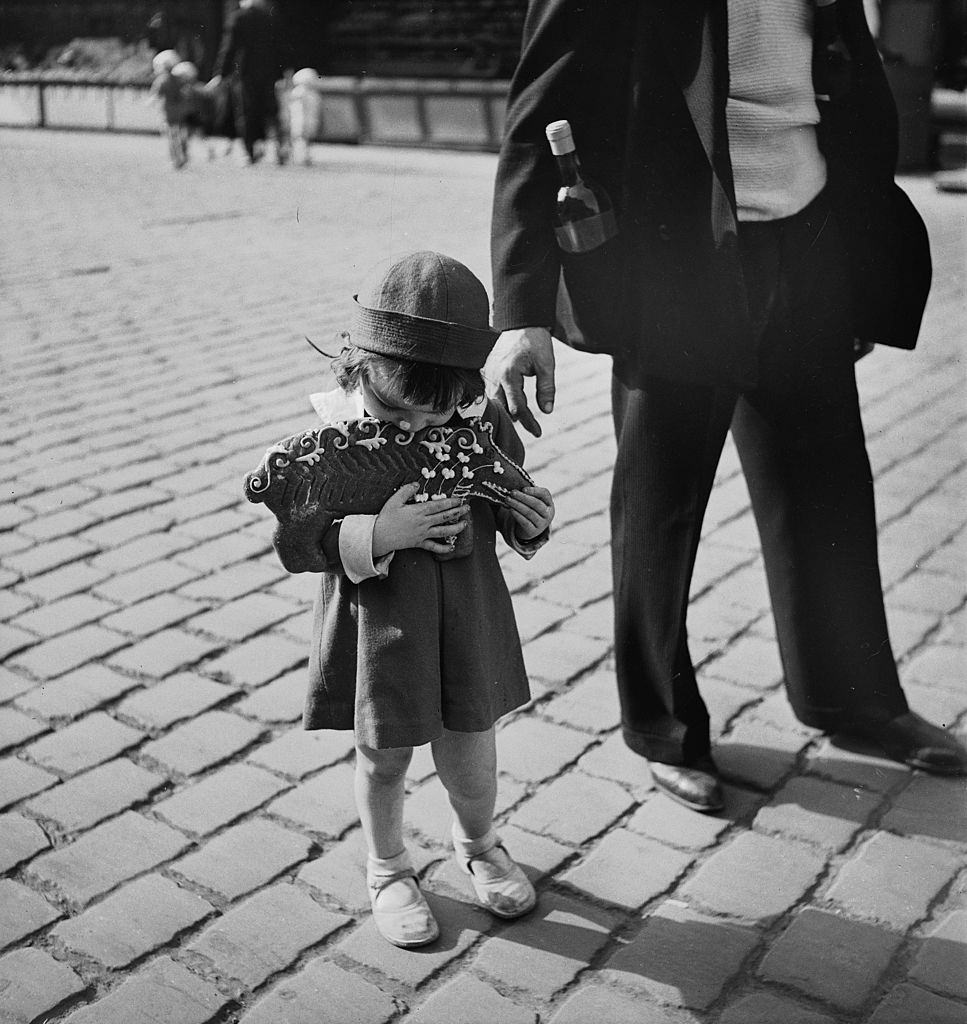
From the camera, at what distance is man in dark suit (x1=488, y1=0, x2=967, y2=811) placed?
2510mm

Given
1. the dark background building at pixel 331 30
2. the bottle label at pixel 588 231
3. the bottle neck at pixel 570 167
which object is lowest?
the bottle label at pixel 588 231

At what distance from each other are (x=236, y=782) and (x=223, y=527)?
1.58 metres

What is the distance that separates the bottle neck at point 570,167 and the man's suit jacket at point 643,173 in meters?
0.04

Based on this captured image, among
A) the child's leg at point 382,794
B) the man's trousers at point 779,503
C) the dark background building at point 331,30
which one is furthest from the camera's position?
the dark background building at point 331,30

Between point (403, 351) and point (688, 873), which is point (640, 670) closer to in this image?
point (688, 873)

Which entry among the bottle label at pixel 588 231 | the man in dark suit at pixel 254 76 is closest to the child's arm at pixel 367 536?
the bottle label at pixel 588 231

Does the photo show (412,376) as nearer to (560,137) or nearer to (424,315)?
(424,315)

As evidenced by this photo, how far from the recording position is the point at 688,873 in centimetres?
255

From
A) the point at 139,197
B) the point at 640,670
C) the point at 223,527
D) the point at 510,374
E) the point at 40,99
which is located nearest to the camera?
the point at 510,374

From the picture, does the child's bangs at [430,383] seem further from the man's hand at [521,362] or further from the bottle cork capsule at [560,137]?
the bottle cork capsule at [560,137]

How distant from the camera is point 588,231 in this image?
2.54m

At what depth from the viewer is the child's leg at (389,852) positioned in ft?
7.59

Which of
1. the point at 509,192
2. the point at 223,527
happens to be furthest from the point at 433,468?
the point at 223,527

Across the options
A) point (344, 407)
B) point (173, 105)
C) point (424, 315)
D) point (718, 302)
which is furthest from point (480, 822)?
point (173, 105)
